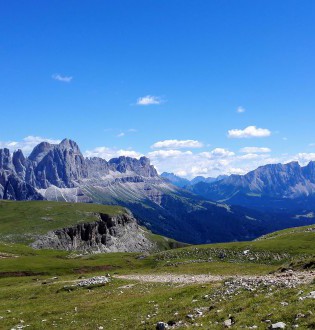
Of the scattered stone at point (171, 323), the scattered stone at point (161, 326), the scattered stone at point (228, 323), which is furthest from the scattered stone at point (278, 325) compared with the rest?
the scattered stone at point (171, 323)

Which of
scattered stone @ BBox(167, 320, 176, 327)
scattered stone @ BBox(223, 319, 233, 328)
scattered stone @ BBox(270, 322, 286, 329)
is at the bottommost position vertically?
scattered stone @ BBox(167, 320, 176, 327)

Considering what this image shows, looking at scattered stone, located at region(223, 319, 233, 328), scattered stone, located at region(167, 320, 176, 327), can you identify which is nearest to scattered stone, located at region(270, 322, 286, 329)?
scattered stone, located at region(223, 319, 233, 328)

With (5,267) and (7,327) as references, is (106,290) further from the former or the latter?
(5,267)

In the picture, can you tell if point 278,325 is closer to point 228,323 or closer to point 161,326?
point 228,323

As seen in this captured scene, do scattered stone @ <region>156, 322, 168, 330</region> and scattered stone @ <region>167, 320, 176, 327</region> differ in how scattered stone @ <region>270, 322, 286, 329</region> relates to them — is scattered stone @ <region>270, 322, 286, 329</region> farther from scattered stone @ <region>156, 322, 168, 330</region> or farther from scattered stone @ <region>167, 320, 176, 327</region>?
scattered stone @ <region>167, 320, 176, 327</region>

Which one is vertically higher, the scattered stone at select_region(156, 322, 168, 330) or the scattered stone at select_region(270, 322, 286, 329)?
the scattered stone at select_region(270, 322, 286, 329)

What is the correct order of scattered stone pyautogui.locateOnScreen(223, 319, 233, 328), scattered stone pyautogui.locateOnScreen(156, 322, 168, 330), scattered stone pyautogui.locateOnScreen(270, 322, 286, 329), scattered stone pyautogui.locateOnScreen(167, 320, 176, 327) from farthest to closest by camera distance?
1. scattered stone pyautogui.locateOnScreen(167, 320, 176, 327)
2. scattered stone pyautogui.locateOnScreen(156, 322, 168, 330)
3. scattered stone pyautogui.locateOnScreen(223, 319, 233, 328)
4. scattered stone pyautogui.locateOnScreen(270, 322, 286, 329)

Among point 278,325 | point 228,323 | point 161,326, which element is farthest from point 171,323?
point 278,325

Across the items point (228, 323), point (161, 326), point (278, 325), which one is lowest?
point (161, 326)

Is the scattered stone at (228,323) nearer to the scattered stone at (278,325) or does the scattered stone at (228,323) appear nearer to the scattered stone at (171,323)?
the scattered stone at (278,325)

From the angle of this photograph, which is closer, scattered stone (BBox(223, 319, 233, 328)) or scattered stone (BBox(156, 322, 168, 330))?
scattered stone (BBox(223, 319, 233, 328))

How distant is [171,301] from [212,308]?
773 cm

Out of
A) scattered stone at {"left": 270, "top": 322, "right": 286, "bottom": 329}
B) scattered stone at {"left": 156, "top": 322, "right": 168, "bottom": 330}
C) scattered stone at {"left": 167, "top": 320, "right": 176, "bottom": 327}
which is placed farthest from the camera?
scattered stone at {"left": 167, "top": 320, "right": 176, "bottom": 327}

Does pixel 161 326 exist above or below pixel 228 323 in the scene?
below
